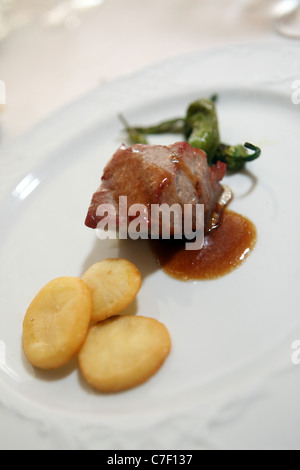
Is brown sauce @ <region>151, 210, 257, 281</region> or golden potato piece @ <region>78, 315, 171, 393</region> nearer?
golden potato piece @ <region>78, 315, 171, 393</region>

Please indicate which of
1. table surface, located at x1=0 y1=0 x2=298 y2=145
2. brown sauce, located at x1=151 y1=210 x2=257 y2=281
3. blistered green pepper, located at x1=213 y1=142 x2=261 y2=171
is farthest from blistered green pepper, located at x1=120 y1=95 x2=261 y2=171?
table surface, located at x1=0 y1=0 x2=298 y2=145

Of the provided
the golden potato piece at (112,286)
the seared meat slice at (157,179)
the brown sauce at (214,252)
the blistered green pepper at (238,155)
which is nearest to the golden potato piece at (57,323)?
the golden potato piece at (112,286)

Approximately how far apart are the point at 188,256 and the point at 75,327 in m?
0.79

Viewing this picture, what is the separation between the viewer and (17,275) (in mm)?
2469

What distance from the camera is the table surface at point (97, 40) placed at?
3799 mm

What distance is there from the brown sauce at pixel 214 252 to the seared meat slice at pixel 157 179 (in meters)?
0.14

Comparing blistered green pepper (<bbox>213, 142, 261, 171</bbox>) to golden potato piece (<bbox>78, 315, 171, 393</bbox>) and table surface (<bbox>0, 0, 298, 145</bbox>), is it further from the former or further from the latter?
table surface (<bbox>0, 0, 298, 145</bbox>)

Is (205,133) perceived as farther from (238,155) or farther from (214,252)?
(214,252)

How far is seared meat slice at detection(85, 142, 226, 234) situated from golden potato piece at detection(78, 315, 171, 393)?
0.63m

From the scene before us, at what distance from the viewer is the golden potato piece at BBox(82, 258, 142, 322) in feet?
6.32

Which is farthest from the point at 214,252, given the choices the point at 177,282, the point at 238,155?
the point at 238,155

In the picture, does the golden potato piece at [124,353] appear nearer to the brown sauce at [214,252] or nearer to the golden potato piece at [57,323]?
the golden potato piece at [57,323]
